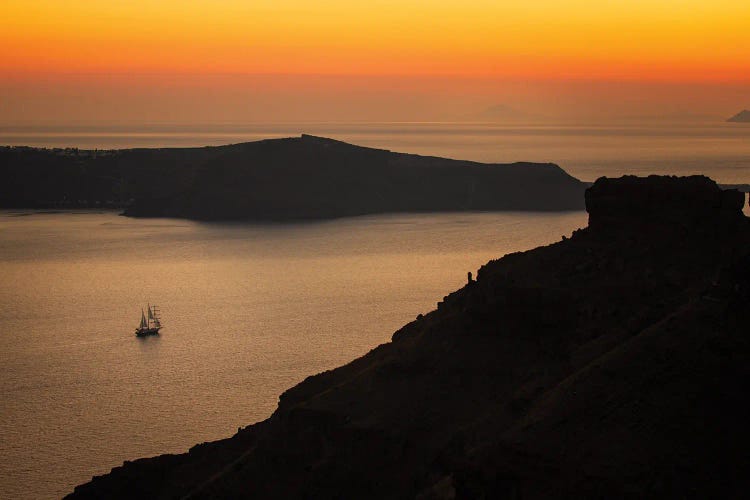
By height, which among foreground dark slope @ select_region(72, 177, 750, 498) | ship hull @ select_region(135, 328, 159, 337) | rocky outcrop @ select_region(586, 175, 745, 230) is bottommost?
ship hull @ select_region(135, 328, 159, 337)

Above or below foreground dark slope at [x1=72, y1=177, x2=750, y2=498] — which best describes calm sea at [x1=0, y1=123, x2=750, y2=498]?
below

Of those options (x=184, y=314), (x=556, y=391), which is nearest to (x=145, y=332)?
(x=184, y=314)

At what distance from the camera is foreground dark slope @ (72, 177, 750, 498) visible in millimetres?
28344

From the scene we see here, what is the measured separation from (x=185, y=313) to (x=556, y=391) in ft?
241

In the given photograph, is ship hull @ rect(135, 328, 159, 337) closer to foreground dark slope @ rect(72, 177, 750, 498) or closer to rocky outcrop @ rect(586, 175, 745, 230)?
foreground dark slope @ rect(72, 177, 750, 498)

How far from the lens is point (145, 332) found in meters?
90.7

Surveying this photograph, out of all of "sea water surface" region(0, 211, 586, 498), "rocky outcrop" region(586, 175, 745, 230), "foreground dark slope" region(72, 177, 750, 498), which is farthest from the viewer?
"sea water surface" region(0, 211, 586, 498)

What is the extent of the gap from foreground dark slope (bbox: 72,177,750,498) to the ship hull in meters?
41.3

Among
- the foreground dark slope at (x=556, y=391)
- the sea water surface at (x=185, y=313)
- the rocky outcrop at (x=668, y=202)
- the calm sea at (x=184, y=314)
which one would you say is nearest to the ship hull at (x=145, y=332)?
the sea water surface at (x=185, y=313)

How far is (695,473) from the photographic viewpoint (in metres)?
27.2

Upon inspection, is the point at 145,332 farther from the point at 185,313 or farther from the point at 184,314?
the point at 185,313

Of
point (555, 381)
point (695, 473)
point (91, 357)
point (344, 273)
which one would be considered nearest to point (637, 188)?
point (555, 381)

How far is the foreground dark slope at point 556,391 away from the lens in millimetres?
28344

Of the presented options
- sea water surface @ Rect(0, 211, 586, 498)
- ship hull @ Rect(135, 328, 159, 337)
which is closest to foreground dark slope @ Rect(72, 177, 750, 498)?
sea water surface @ Rect(0, 211, 586, 498)
